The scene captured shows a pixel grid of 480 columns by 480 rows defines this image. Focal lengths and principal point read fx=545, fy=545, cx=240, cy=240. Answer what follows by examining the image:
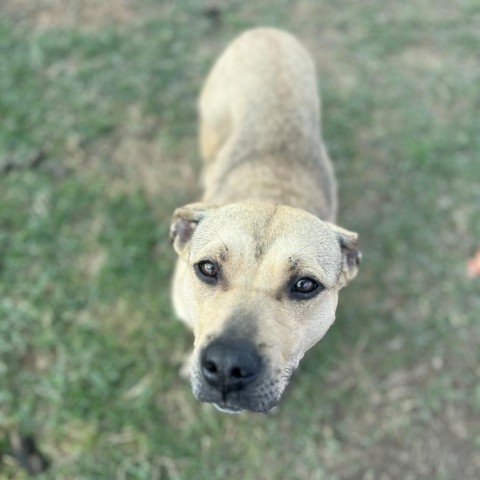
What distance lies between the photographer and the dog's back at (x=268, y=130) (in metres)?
5.34

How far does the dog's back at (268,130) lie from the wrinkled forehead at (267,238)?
956 mm

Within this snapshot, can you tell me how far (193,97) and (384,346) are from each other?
4292 mm

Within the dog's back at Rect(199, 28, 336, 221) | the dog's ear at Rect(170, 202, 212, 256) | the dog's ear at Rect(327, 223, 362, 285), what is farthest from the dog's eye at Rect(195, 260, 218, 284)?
the dog's back at Rect(199, 28, 336, 221)

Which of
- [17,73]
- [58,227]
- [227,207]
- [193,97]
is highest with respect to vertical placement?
[227,207]

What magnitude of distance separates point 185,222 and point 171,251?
2193 mm

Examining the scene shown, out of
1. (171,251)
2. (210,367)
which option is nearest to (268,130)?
(171,251)

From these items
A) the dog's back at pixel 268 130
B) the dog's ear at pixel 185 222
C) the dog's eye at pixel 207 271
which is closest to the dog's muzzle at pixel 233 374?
the dog's eye at pixel 207 271

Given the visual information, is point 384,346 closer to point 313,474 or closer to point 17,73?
point 313,474

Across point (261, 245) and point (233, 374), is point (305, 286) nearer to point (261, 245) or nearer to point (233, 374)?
point (261, 245)

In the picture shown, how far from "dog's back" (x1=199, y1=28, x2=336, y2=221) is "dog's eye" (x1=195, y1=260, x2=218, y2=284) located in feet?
4.49

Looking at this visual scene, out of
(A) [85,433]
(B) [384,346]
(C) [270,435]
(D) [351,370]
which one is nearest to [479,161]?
(B) [384,346]

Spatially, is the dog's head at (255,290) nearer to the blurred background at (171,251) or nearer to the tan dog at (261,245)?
the tan dog at (261,245)

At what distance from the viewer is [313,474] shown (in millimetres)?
5660

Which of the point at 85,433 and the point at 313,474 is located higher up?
the point at 85,433
